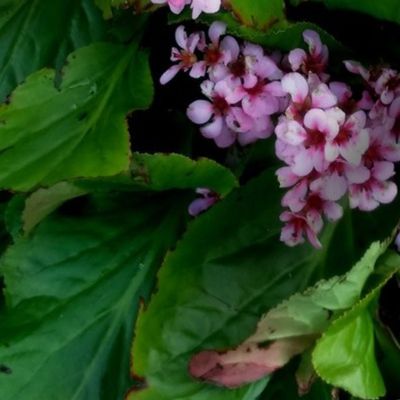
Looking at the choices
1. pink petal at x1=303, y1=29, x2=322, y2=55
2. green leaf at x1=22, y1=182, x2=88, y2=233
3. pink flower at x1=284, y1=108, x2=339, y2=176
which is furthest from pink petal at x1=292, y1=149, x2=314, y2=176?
green leaf at x1=22, y1=182, x2=88, y2=233

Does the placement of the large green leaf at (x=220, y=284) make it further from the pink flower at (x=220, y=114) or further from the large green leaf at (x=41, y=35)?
the large green leaf at (x=41, y=35)

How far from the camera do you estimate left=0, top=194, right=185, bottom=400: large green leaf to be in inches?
34.9

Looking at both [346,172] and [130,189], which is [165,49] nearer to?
[130,189]

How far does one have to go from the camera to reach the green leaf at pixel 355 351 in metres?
0.74

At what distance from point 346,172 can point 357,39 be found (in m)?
0.17

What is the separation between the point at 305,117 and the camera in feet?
2.42

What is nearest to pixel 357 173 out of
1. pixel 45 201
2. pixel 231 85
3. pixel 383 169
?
pixel 383 169

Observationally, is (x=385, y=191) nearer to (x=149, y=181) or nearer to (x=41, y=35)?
(x=149, y=181)

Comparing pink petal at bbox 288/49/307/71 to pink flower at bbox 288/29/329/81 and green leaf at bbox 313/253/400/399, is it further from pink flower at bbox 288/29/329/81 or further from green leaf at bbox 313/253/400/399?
green leaf at bbox 313/253/400/399

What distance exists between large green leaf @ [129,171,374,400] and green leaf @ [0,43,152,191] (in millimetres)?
110

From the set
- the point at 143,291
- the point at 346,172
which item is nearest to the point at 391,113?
the point at 346,172

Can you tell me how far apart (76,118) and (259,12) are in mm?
218

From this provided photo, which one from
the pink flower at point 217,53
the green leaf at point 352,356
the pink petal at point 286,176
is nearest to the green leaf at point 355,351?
the green leaf at point 352,356

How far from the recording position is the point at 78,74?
936 millimetres
